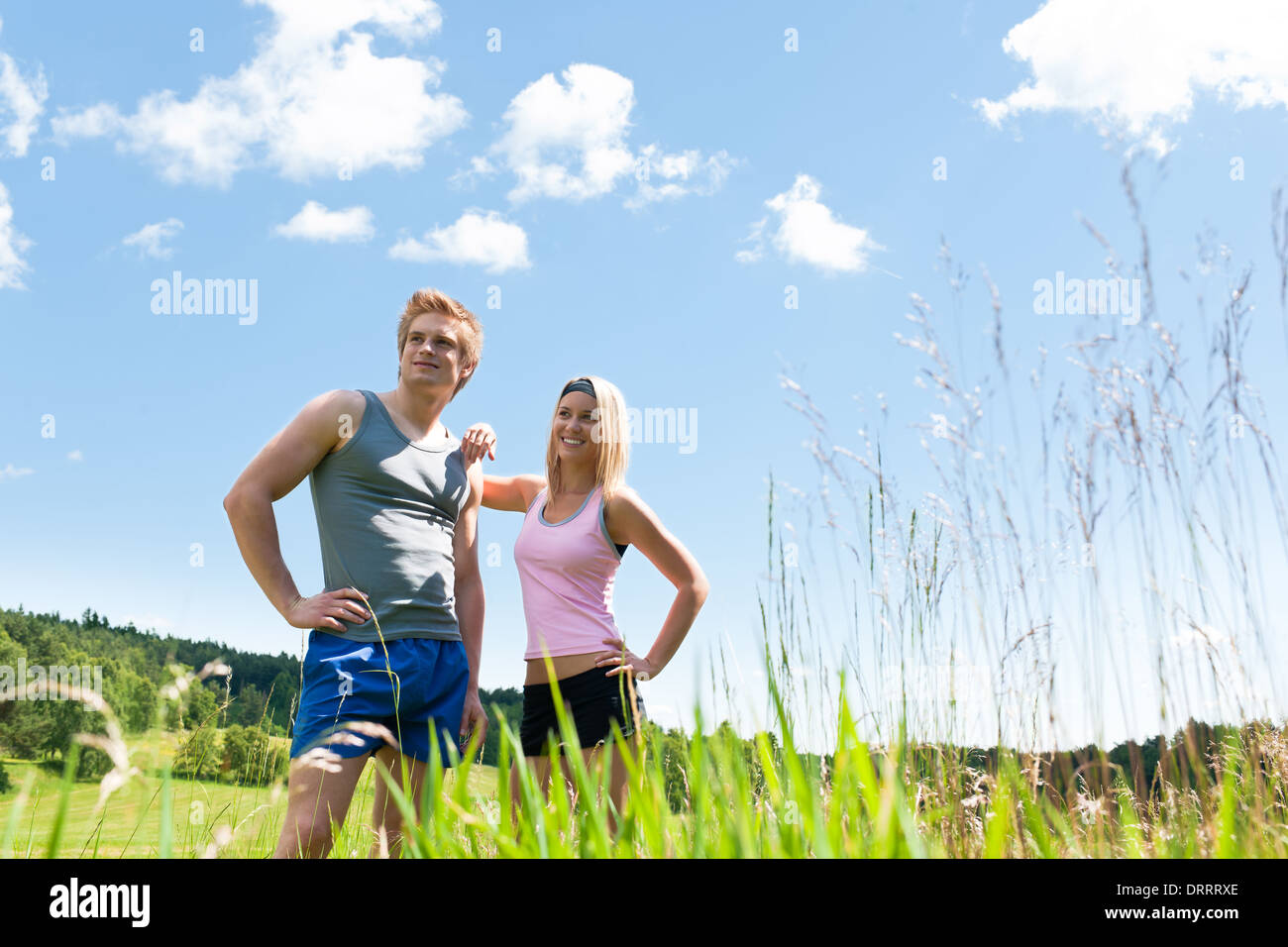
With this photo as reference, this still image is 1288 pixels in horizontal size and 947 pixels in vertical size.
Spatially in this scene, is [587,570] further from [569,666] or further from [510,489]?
[510,489]

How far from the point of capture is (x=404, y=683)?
2506 millimetres

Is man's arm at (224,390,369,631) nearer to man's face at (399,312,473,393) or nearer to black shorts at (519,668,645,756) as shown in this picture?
man's face at (399,312,473,393)

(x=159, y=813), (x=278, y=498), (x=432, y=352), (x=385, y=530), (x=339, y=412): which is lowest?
(x=159, y=813)

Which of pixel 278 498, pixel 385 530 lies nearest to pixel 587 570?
pixel 385 530

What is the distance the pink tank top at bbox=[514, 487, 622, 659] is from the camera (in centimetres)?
293

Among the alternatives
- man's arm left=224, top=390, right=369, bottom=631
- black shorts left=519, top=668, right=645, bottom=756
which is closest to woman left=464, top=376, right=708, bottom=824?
black shorts left=519, top=668, right=645, bottom=756

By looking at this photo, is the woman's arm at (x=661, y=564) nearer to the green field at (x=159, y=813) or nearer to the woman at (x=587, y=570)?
the woman at (x=587, y=570)

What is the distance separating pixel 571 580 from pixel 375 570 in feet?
2.39

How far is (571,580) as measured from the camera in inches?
118

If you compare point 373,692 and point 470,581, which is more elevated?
point 470,581

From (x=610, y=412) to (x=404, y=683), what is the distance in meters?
1.32

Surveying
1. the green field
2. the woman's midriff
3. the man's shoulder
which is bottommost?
the green field

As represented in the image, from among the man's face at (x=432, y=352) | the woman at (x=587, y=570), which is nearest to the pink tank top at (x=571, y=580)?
the woman at (x=587, y=570)
